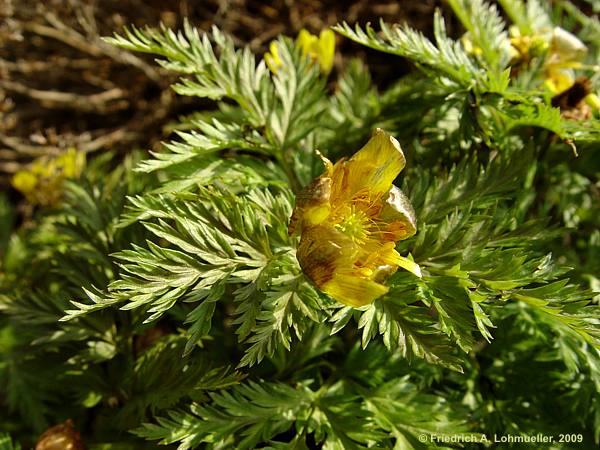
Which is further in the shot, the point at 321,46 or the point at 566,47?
the point at 321,46

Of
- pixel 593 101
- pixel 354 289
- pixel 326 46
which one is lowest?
pixel 593 101

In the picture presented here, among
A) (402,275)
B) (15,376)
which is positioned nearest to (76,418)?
(15,376)

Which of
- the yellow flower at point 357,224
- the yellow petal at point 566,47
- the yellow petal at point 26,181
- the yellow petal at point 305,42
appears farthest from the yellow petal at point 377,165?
the yellow petal at point 26,181

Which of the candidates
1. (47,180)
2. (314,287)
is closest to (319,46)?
(314,287)

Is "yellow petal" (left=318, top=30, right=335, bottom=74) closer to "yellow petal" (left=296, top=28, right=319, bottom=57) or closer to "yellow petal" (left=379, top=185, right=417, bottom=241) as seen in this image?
"yellow petal" (left=296, top=28, right=319, bottom=57)

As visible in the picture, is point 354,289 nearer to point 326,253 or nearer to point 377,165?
point 326,253

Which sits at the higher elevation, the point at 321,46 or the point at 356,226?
the point at 321,46

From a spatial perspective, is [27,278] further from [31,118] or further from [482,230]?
[482,230]

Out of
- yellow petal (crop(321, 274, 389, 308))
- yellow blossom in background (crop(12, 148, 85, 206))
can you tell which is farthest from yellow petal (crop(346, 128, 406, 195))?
yellow blossom in background (crop(12, 148, 85, 206))
